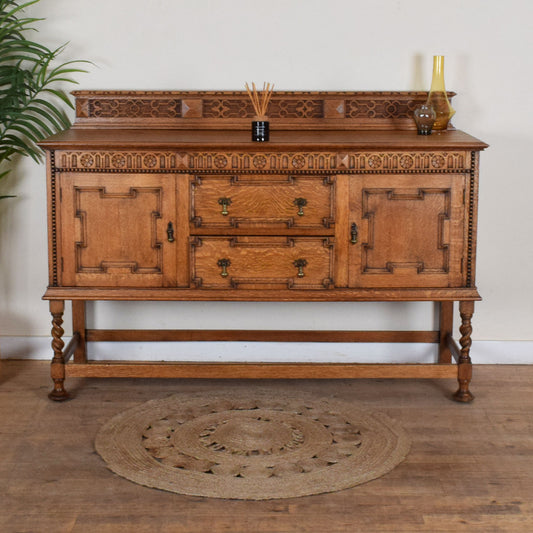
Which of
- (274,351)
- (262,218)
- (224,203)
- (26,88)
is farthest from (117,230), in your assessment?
(274,351)

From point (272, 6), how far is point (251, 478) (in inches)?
79.3

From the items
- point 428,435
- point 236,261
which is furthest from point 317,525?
point 236,261

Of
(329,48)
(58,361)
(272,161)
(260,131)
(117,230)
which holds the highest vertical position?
(329,48)

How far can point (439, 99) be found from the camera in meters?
3.40

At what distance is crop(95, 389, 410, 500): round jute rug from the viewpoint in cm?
259

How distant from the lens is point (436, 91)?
342cm

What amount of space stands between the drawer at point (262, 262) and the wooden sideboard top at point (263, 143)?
351 mm

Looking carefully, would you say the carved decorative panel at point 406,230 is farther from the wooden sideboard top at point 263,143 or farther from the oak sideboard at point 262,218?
the wooden sideboard top at point 263,143

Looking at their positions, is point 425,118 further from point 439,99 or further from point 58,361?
point 58,361

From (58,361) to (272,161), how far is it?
117 centimetres

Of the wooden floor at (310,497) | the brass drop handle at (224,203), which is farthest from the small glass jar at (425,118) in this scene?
the wooden floor at (310,497)

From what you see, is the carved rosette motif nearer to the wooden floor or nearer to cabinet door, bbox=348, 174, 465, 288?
cabinet door, bbox=348, 174, 465, 288

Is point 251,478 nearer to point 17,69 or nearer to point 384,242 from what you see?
point 384,242

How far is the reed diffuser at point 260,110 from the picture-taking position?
10.3 ft
